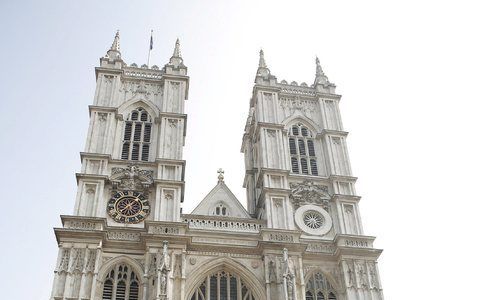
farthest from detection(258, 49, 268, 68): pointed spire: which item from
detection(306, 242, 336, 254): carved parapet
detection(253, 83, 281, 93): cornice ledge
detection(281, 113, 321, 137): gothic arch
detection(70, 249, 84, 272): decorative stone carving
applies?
detection(70, 249, 84, 272): decorative stone carving

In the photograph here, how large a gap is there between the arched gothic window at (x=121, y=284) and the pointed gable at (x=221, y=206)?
18.1 ft

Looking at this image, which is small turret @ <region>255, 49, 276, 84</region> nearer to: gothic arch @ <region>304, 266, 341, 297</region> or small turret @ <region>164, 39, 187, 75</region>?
small turret @ <region>164, 39, 187, 75</region>

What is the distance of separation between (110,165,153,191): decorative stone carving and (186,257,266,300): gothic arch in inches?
222

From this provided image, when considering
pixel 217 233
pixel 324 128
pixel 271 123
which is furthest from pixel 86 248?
pixel 324 128

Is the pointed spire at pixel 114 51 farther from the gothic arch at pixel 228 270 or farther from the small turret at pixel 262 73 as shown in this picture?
the gothic arch at pixel 228 270

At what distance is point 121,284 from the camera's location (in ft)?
96.2

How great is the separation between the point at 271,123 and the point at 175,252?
10831mm

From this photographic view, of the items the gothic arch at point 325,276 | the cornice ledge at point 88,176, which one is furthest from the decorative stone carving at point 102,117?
the gothic arch at point 325,276

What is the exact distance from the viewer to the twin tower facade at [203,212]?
29562 mm

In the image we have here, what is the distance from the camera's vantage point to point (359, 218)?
33.8 metres

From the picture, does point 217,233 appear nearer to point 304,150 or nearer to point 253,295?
point 253,295

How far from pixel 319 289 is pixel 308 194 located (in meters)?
5.90

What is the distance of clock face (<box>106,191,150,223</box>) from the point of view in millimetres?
31781

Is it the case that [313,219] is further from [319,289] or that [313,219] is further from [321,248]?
[319,289]
